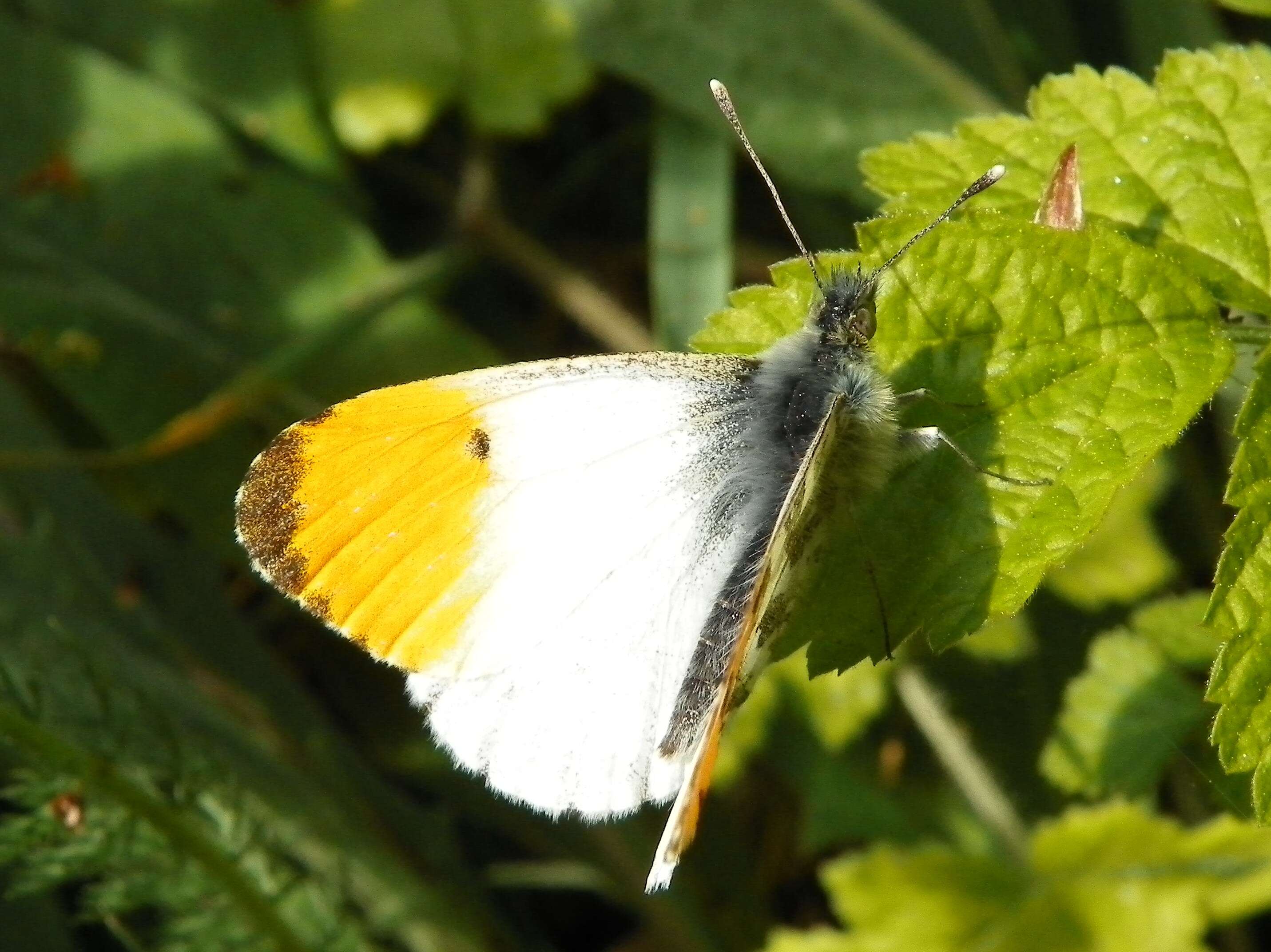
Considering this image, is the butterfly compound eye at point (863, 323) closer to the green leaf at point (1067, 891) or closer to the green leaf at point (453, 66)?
the green leaf at point (1067, 891)

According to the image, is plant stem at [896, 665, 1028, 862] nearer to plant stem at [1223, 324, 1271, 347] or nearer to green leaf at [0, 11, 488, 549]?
plant stem at [1223, 324, 1271, 347]

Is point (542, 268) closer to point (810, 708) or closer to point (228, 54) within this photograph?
point (228, 54)

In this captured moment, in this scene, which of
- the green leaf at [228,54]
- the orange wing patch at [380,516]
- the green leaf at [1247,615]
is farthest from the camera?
the green leaf at [228,54]

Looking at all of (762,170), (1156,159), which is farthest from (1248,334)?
(762,170)

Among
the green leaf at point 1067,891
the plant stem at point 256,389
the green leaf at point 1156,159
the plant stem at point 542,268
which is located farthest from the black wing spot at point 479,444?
the plant stem at point 542,268

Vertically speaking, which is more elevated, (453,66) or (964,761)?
(453,66)

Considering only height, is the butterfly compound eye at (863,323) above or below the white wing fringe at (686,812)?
above

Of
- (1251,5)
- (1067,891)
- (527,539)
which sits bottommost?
(1067,891)

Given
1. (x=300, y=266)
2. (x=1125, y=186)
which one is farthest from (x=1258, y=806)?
(x=300, y=266)
